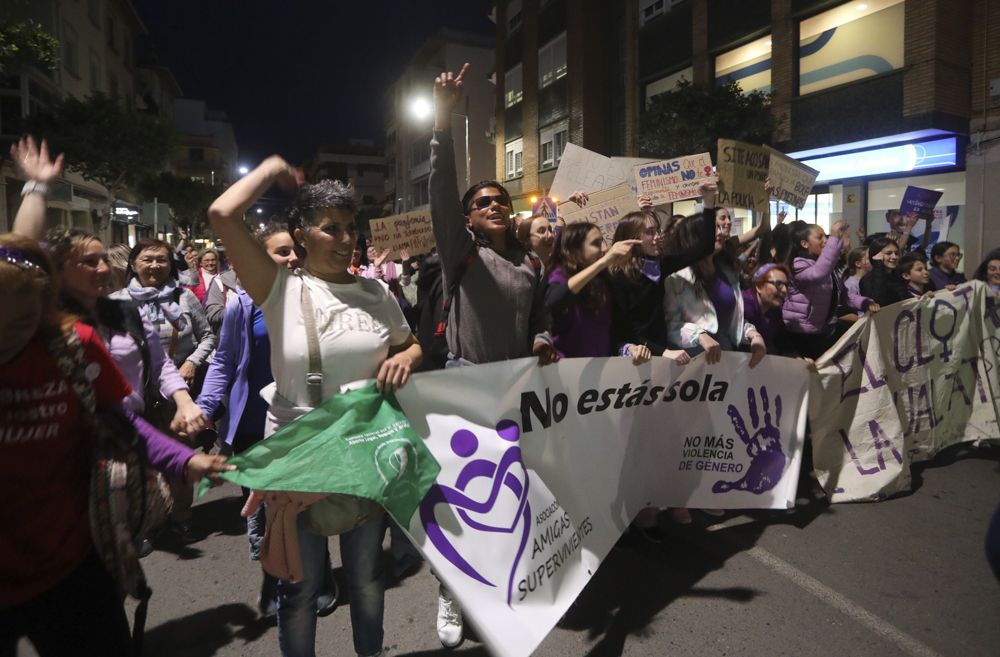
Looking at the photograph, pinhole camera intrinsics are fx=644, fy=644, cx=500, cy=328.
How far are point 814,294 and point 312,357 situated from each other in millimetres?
4755

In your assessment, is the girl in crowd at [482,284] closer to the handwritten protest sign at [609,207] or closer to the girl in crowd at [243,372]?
the girl in crowd at [243,372]

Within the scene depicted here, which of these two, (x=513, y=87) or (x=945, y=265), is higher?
(x=513, y=87)

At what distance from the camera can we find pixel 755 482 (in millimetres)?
4234

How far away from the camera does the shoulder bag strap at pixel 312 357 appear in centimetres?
225

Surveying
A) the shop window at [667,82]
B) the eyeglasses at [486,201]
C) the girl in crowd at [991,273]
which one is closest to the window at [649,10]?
the shop window at [667,82]

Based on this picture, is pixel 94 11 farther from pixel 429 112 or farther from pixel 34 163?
pixel 34 163

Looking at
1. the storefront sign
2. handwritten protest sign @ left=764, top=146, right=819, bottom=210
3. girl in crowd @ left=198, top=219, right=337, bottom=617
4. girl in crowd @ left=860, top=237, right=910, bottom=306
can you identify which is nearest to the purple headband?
girl in crowd @ left=198, top=219, right=337, bottom=617

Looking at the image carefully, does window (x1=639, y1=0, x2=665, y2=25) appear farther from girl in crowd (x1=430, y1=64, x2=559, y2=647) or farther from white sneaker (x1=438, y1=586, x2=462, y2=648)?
white sneaker (x1=438, y1=586, x2=462, y2=648)

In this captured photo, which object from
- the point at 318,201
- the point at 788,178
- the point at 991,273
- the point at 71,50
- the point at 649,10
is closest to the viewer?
the point at 318,201

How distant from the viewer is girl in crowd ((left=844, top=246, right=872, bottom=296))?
7863 millimetres

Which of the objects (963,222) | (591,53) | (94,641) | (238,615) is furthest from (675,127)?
(94,641)

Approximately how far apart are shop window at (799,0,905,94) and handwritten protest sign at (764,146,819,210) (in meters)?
9.63

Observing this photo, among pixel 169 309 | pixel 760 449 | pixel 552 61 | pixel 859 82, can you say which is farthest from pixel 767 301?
pixel 552 61

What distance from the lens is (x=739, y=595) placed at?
136 inches
